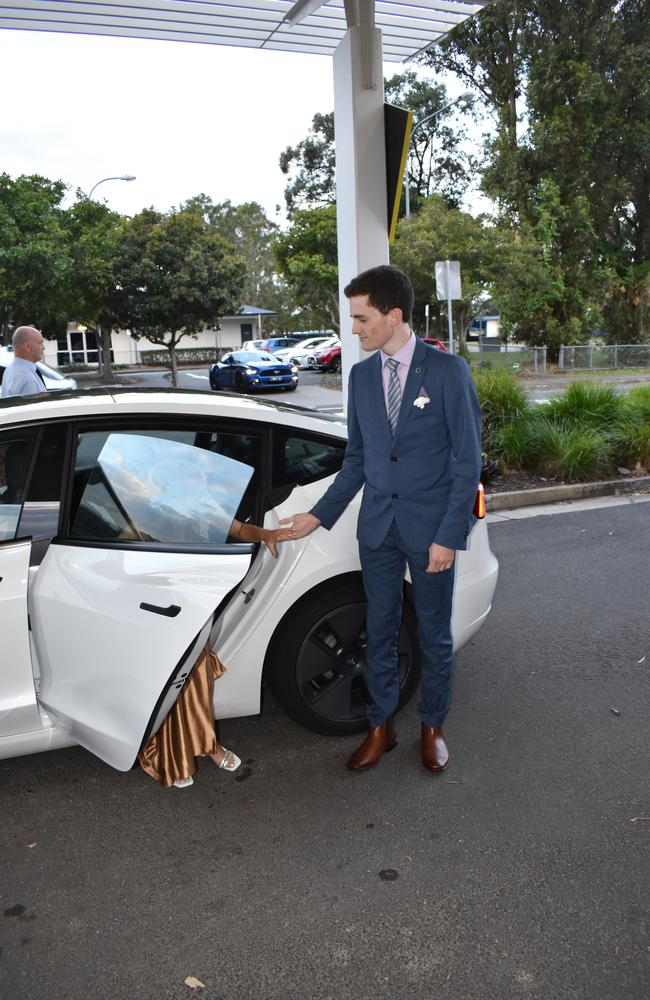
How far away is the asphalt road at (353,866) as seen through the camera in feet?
7.79

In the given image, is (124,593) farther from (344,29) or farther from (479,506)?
(344,29)

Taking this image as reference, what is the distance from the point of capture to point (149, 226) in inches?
1277

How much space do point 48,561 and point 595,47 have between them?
33610mm

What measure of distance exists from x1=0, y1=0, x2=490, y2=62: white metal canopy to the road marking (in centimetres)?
431

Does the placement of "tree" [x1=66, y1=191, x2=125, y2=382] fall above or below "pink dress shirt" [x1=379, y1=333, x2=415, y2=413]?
above

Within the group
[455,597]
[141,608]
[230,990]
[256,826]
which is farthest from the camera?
[455,597]

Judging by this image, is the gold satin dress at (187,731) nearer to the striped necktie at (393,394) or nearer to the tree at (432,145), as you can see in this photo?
the striped necktie at (393,394)

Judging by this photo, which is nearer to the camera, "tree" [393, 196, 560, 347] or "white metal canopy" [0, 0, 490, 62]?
"white metal canopy" [0, 0, 490, 62]

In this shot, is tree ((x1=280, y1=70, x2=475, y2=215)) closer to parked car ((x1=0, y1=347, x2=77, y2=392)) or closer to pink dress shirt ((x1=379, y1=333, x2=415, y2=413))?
parked car ((x1=0, y1=347, x2=77, y2=392))

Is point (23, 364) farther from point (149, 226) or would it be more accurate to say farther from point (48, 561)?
point (149, 226)

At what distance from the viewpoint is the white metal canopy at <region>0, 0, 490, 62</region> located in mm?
6367

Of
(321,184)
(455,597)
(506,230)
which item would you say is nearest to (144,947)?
(455,597)

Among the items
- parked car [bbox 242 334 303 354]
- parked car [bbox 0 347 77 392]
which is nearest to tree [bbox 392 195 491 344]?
parked car [bbox 242 334 303 354]

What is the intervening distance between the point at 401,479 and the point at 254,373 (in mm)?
24742
